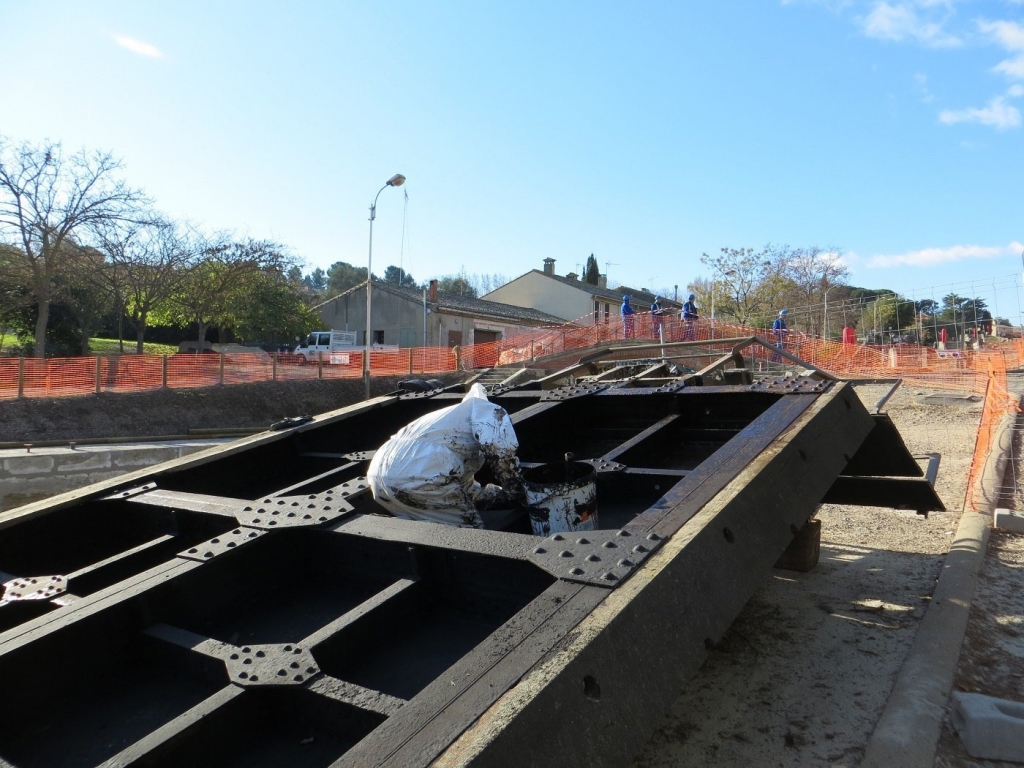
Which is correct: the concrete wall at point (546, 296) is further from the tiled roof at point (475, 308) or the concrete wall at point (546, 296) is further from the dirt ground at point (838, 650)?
the dirt ground at point (838, 650)

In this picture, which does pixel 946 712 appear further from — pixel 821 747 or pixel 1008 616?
pixel 1008 616

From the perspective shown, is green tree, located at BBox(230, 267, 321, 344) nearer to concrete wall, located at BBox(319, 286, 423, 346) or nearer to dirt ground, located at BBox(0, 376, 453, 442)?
concrete wall, located at BBox(319, 286, 423, 346)

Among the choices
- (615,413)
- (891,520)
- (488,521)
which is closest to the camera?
(488,521)

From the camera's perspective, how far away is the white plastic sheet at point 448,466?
308 cm

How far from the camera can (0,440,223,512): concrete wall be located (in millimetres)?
11883

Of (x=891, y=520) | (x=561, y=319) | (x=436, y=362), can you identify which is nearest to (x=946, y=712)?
(x=891, y=520)

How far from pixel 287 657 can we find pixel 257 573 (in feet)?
2.64

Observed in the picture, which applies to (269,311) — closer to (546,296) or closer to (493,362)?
(493,362)

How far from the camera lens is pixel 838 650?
152 inches

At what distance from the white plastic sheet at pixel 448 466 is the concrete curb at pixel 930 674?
1.79 metres

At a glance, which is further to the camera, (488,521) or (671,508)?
(488,521)

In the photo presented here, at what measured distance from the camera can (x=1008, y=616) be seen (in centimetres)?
399

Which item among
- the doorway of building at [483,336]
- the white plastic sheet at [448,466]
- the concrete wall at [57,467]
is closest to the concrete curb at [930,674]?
the white plastic sheet at [448,466]

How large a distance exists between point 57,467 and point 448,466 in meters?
12.1
